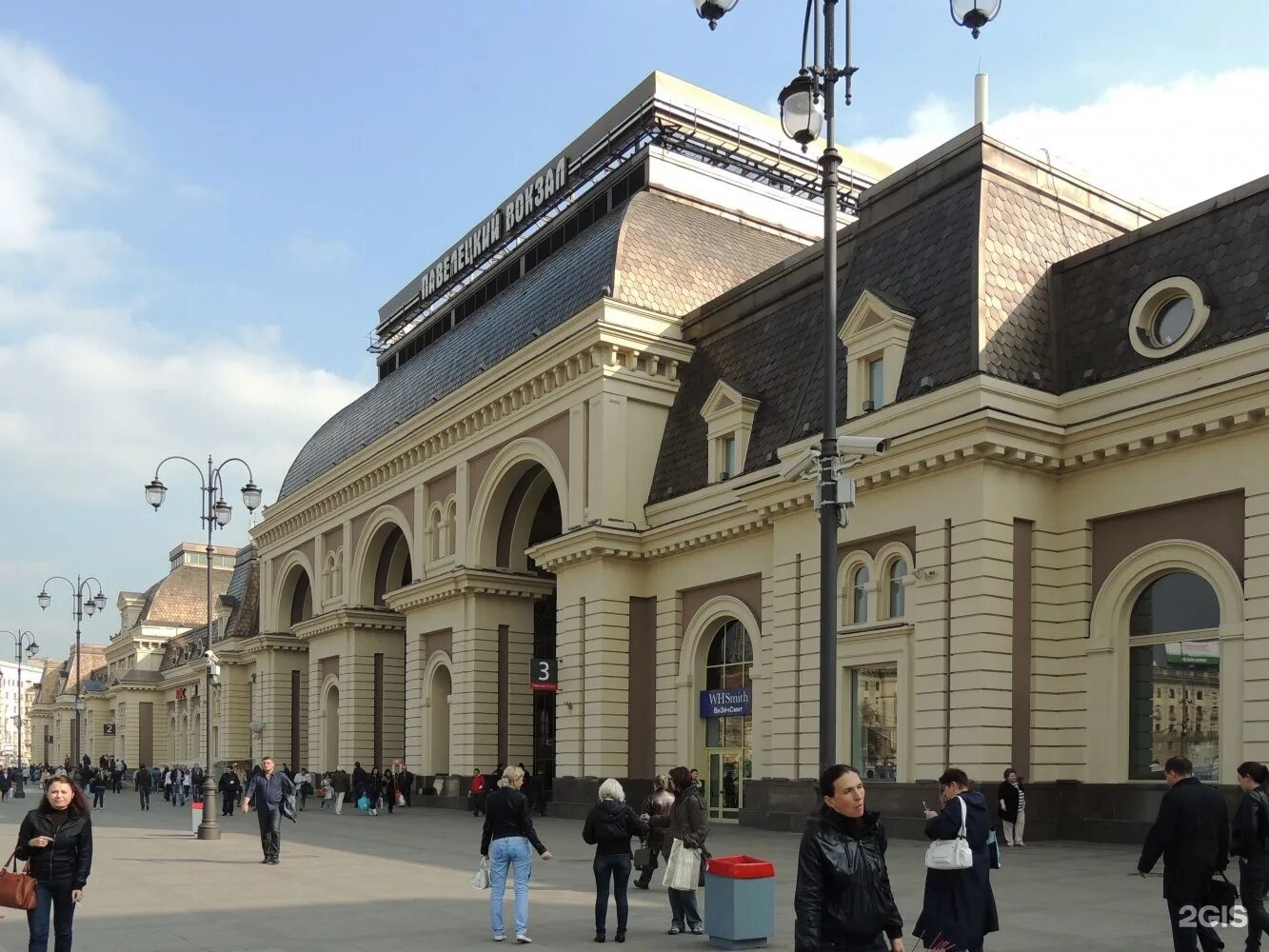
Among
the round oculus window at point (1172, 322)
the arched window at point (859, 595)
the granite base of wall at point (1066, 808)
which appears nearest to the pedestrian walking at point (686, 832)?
the granite base of wall at point (1066, 808)

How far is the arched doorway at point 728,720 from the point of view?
1314 inches

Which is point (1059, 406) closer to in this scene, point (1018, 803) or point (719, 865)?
point (1018, 803)

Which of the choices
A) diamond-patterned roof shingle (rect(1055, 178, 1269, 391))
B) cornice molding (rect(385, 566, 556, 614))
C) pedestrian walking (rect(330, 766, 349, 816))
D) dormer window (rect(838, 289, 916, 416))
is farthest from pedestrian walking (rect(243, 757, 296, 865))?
pedestrian walking (rect(330, 766, 349, 816))

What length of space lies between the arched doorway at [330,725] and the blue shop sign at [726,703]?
25.9 meters

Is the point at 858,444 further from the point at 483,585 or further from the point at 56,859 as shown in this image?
the point at 483,585

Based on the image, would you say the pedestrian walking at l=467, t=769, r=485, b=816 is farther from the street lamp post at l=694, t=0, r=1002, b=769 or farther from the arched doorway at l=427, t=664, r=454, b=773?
the street lamp post at l=694, t=0, r=1002, b=769

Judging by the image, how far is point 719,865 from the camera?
13617mm

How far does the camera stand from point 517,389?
40219mm

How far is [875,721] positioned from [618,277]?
15.1m

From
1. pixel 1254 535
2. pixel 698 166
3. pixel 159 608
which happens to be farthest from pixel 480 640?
pixel 159 608

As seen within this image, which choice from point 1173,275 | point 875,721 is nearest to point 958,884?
point 1173,275

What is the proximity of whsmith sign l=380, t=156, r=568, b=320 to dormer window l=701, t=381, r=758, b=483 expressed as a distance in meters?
15.4

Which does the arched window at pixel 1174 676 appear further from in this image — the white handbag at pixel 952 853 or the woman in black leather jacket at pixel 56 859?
the woman in black leather jacket at pixel 56 859

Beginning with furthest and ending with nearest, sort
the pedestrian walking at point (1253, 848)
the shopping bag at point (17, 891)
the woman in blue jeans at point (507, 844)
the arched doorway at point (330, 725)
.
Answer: the arched doorway at point (330, 725), the woman in blue jeans at point (507, 844), the pedestrian walking at point (1253, 848), the shopping bag at point (17, 891)
